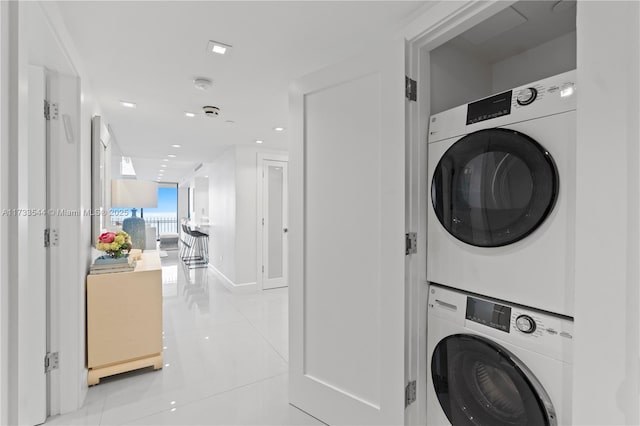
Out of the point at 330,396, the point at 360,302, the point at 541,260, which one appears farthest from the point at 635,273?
the point at 330,396

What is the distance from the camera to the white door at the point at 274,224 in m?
4.91

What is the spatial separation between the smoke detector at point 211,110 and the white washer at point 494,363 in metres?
2.59

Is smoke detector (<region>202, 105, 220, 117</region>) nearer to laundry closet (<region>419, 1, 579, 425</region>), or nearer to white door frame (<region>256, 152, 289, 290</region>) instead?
white door frame (<region>256, 152, 289, 290</region>)

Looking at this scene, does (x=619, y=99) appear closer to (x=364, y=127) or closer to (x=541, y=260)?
(x=541, y=260)

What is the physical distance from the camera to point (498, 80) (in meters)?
2.18

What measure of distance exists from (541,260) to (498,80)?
156 centimetres

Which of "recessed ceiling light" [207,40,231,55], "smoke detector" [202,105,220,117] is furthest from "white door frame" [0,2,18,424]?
"smoke detector" [202,105,220,117]

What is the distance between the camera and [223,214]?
5469 mm

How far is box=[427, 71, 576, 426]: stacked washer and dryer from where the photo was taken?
3.76ft

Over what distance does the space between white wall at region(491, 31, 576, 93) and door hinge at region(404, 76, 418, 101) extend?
1.03 metres

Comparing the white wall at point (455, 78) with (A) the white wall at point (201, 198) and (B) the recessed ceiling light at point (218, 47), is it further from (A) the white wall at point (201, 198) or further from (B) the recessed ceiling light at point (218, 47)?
(A) the white wall at point (201, 198)

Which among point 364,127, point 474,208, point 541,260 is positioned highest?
point 364,127

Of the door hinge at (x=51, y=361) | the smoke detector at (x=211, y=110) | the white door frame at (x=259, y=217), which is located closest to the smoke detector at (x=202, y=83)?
the smoke detector at (x=211, y=110)

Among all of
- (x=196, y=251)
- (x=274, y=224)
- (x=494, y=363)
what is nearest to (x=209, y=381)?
(x=494, y=363)
